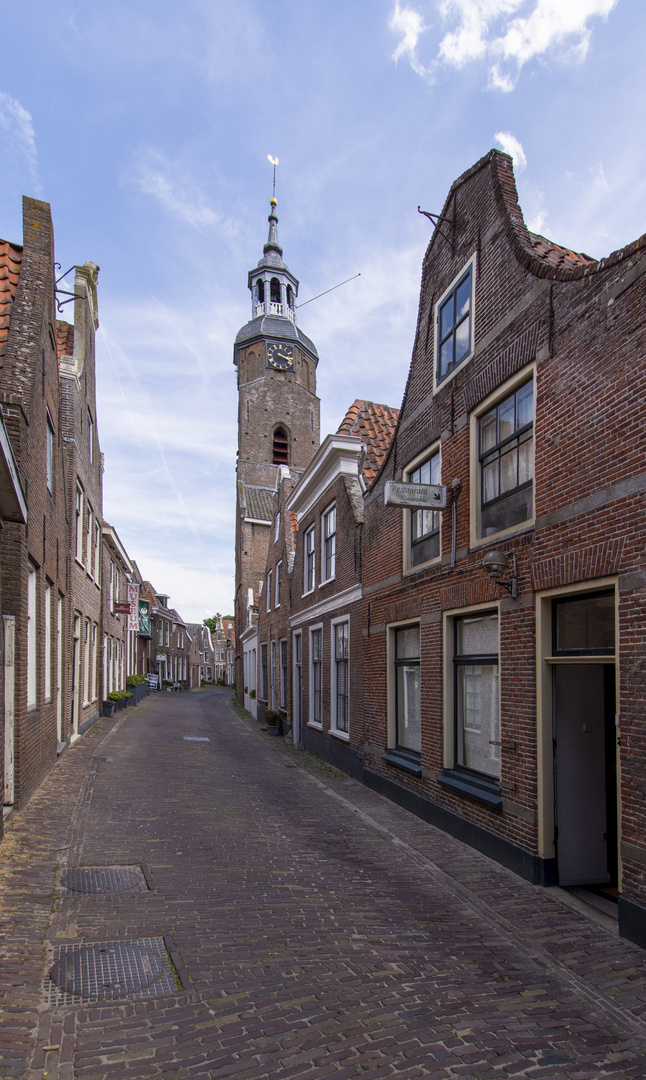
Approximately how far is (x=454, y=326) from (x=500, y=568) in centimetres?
392

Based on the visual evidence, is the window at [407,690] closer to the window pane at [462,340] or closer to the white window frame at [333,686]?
the white window frame at [333,686]

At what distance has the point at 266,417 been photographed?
50.4 m

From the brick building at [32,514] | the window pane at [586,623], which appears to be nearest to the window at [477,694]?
the window pane at [586,623]

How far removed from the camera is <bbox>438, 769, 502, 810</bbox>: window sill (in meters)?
7.34

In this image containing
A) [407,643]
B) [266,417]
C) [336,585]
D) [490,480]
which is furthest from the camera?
[266,417]

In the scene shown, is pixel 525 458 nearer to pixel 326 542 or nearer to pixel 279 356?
pixel 326 542

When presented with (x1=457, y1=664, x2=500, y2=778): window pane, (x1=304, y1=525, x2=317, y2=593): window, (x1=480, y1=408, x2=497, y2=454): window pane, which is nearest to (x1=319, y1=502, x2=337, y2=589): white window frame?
(x1=304, y1=525, x2=317, y2=593): window

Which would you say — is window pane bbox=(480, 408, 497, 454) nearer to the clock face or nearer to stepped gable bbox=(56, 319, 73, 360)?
stepped gable bbox=(56, 319, 73, 360)

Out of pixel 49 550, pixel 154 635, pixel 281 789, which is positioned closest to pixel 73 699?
pixel 49 550

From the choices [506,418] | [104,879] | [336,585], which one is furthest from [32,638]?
[506,418]

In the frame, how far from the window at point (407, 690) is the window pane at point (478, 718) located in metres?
1.55

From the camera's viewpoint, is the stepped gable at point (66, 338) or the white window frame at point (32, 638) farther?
the stepped gable at point (66, 338)

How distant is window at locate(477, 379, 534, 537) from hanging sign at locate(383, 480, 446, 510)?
24.2 inches

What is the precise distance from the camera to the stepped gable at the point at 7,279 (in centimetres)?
960
